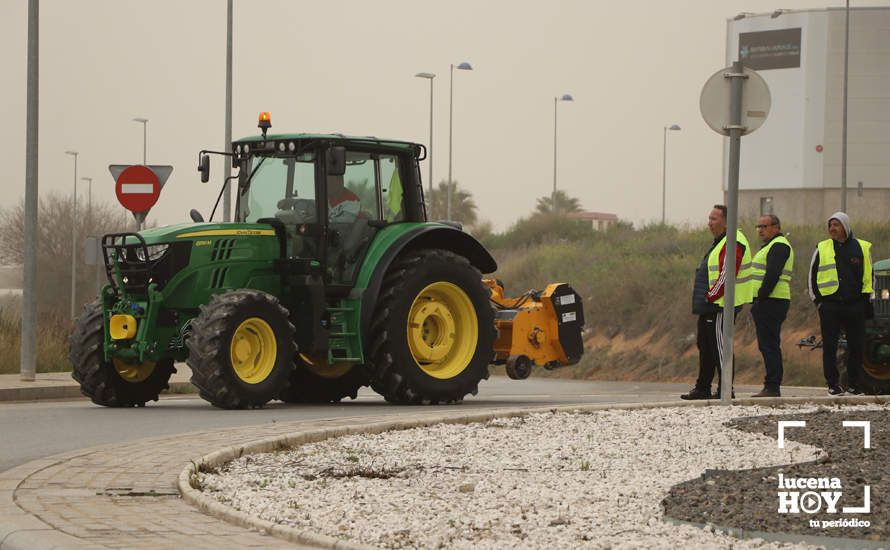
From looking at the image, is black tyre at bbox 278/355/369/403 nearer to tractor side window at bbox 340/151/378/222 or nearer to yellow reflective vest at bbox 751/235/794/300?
tractor side window at bbox 340/151/378/222

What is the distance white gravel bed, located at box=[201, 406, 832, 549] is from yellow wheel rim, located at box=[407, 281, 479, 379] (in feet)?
13.7

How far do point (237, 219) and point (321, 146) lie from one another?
125 centimetres

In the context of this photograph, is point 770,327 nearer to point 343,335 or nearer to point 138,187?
point 343,335

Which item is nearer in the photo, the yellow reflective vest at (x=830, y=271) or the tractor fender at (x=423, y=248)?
the tractor fender at (x=423, y=248)

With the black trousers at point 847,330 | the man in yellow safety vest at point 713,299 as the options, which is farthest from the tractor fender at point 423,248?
the black trousers at point 847,330

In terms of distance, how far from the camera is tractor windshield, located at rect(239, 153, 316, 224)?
659 inches

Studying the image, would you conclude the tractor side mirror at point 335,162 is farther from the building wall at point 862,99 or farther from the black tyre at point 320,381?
the building wall at point 862,99

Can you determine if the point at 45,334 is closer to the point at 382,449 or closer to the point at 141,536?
the point at 382,449

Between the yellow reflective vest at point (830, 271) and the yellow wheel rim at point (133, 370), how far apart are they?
281 inches

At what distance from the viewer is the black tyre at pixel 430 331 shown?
54.2 feet

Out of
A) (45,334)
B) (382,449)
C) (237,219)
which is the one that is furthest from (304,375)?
(45,334)

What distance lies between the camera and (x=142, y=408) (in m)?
16.3

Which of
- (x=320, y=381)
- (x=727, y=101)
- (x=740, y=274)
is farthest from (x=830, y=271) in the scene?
(x=320, y=381)

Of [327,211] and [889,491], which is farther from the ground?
[327,211]
